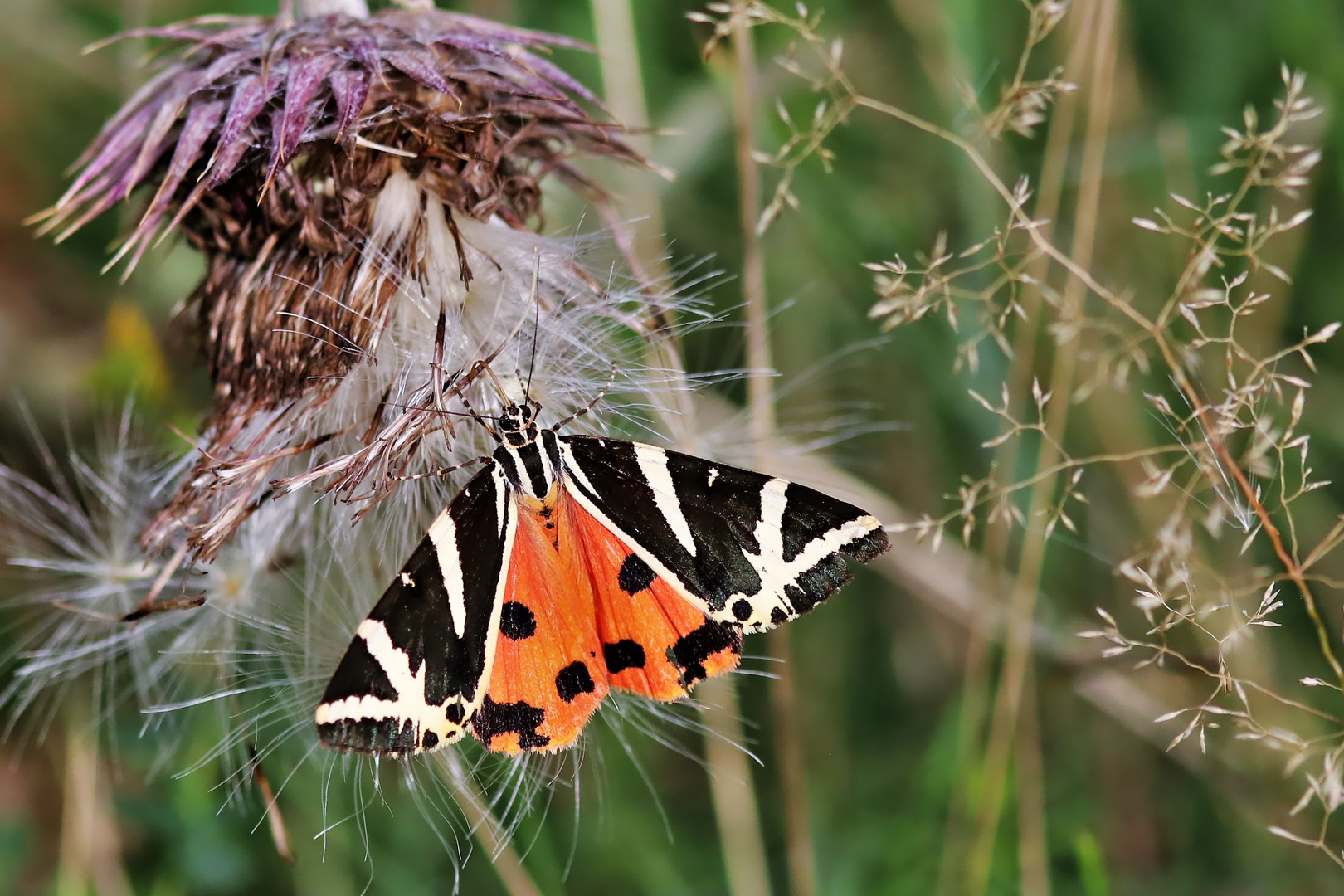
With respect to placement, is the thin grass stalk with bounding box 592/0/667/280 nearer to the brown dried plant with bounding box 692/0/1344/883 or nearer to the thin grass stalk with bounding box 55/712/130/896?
the brown dried plant with bounding box 692/0/1344/883

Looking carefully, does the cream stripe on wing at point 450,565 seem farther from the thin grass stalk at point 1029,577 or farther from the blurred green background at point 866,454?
the thin grass stalk at point 1029,577

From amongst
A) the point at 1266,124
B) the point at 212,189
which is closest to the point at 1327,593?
the point at 1266,124

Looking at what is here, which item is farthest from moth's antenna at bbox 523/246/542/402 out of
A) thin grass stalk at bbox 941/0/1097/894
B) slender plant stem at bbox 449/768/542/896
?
thin grass stalk at bbox 941/0/1097/894

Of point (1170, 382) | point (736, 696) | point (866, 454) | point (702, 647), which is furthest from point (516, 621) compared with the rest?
point (1170, 382)

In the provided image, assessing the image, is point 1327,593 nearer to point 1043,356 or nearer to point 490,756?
point 1043,356

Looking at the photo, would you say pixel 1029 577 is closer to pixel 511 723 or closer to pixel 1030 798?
pixel 1030 798

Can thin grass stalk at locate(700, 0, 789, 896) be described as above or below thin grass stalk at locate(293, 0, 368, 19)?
below
